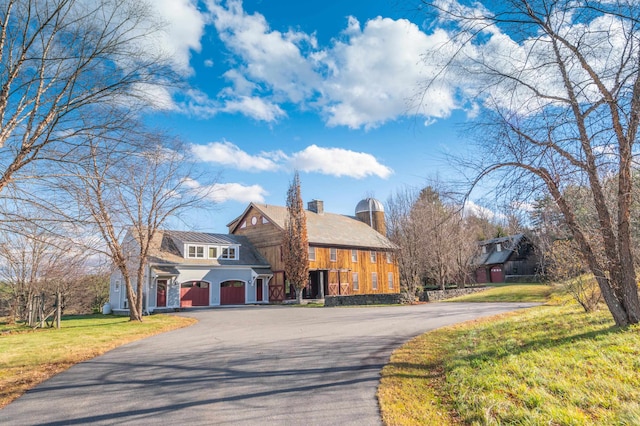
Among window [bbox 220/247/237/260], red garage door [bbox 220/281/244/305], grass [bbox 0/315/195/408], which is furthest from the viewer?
window [bbox 220/247/237/260]

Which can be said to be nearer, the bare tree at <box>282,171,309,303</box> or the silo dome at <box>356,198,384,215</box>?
the bare tree at <box>282,171,309,303</box>

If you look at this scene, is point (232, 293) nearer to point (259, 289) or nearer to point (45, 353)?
point (259, 289)

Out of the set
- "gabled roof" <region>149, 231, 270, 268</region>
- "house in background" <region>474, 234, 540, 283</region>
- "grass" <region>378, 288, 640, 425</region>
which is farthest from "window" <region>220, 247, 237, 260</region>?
"house in background" <region>474, 234, 540, 283</region>

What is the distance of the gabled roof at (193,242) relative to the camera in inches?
1046

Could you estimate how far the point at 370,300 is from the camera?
24.3 m

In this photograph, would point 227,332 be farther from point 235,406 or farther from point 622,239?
point 622,239

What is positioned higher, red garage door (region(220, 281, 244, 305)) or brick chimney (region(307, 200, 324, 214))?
brick chimney (region(307, 200, 324, 214))

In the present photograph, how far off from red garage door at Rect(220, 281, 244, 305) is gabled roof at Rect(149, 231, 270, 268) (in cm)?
148

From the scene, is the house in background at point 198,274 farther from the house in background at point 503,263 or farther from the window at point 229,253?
the house in background at point 503,263

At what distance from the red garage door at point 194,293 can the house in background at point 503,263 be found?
90.0ft

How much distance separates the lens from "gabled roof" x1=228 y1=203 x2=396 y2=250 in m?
32.6

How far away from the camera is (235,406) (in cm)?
520

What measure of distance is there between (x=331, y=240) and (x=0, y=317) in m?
23.2

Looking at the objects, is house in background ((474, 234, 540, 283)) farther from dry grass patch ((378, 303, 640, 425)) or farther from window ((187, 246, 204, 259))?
dry grass patch ((378, 303, 640, 425))
